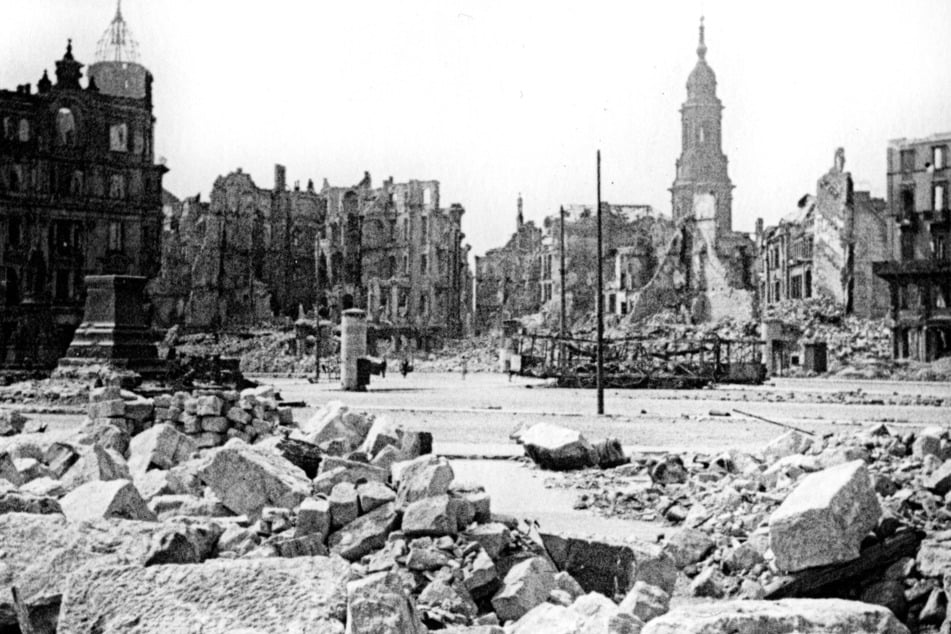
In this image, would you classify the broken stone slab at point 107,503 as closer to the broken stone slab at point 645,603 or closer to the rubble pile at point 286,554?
the rubble pile at point 286,554

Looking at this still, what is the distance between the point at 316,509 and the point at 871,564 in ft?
13.2

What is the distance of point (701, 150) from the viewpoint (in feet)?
344

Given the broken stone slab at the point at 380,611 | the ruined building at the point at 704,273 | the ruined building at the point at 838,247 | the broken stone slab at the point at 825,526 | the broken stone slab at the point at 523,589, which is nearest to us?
the broken stone slab at the point at 380,611

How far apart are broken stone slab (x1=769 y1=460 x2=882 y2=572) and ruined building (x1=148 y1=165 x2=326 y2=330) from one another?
67871mm

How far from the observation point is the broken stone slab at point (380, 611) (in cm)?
484

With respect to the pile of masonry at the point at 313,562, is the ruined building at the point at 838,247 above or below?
above

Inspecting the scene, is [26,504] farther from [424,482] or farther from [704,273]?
[704,273]

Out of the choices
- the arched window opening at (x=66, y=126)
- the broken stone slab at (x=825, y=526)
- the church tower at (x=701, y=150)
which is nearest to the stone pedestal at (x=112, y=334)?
the broken stone slab at (x=825, y=526)

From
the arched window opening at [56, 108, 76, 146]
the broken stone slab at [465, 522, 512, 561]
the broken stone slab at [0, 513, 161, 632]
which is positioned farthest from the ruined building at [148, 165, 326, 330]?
the broken stone slab at [465, 522, 512, 561]

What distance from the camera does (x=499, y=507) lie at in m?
10.2

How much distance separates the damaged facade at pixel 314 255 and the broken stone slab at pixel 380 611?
2663 inches

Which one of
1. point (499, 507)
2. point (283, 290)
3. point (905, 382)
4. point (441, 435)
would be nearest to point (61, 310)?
point (283, 290)

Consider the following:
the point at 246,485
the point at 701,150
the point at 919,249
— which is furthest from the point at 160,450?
the point at 701,150

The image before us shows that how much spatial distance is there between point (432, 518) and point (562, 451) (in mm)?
6193
